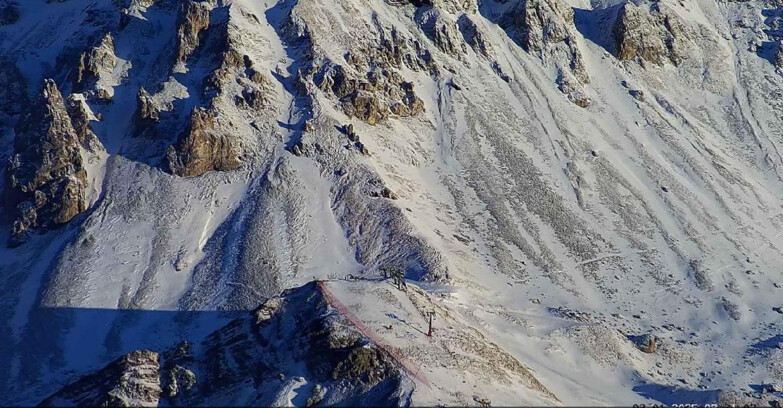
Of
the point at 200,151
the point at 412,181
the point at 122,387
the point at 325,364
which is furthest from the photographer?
the point at 412,181

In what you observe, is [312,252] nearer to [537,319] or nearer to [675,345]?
[537,319]

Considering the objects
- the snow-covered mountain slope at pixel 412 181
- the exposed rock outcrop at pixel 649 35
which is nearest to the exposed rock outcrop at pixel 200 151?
the snow-covered mountain slope at pixel 412 181

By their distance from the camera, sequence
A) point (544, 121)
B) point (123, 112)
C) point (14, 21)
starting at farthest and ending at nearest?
point (14, 21) < point (544, 121) < point (123, 112)

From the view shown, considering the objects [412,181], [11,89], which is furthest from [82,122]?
[412,181]

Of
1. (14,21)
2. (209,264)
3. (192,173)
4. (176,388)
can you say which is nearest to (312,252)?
(209,264)

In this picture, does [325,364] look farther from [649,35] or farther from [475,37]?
[649,35]
